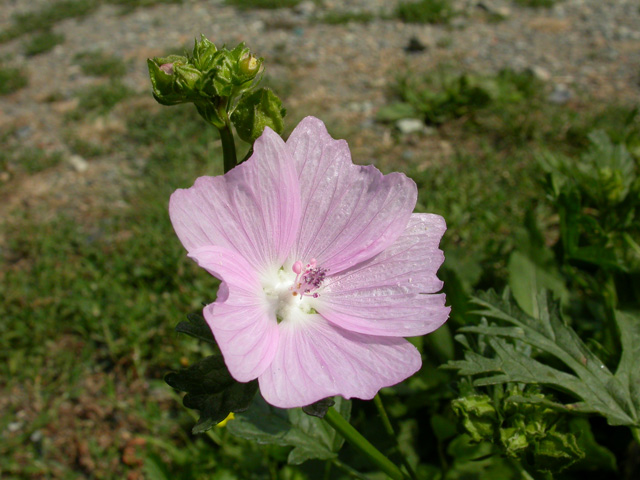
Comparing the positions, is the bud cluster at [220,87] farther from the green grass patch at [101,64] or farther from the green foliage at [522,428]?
the green grass patch at [101,64]

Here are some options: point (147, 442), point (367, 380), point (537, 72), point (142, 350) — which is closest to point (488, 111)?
point (537, 72)

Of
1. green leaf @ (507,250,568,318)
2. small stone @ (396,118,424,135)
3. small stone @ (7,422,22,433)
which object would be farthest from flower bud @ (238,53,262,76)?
small stone @ (396,118,424,135)

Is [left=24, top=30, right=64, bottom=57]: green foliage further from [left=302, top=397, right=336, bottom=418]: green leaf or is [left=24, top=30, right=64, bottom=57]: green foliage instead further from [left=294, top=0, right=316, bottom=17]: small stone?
[left=302, top=397, right=336, bottom=418]: green leaf

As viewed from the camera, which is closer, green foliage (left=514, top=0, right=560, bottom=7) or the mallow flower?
the mallow flower

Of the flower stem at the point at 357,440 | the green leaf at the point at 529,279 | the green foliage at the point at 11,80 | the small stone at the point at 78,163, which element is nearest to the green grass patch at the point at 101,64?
the green foliage at the point at 11,80

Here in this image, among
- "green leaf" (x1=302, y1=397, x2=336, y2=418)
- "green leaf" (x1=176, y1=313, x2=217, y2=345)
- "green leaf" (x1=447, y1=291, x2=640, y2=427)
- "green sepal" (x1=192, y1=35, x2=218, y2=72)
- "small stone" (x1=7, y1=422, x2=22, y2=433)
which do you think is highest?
"green sepal" (x1=192, y1=35, x2=218, y2=72)

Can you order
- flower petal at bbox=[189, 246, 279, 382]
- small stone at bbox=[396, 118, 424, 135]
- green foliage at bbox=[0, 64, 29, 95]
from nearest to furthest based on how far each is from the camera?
flower petal at bbox=[189, 246, 279, 382]
small stone at bbox=[396, 118, 424, 135]
green foliage at bbox=[0, 64, 29, 95]

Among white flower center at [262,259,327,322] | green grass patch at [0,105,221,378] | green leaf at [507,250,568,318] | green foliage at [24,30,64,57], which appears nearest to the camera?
white flower center at [262,259,327,322]
